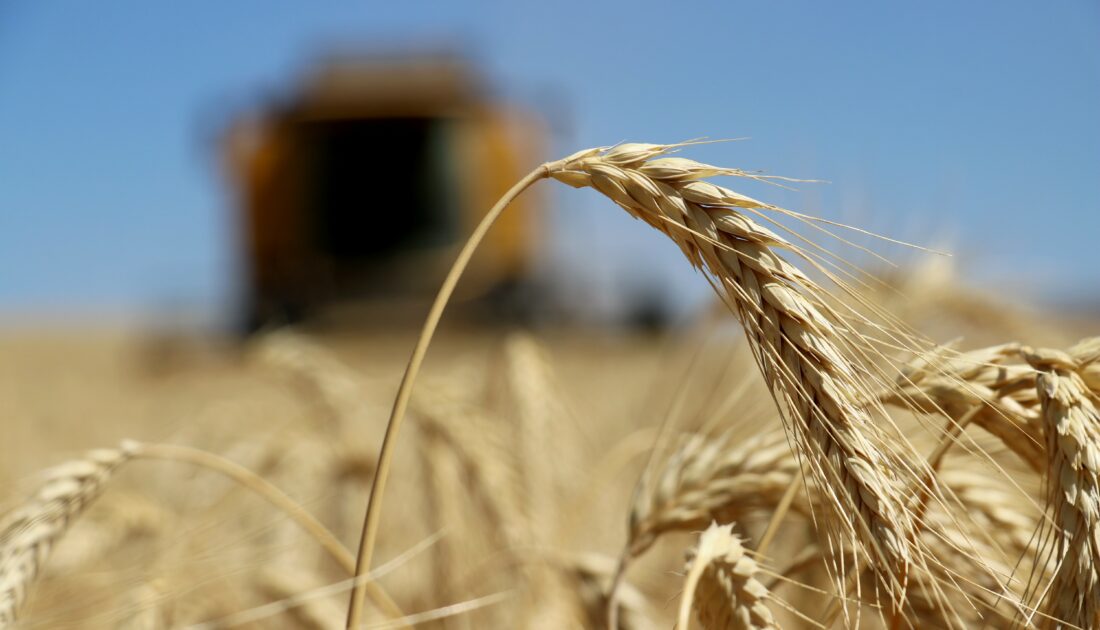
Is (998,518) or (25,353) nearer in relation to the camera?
(998,518)

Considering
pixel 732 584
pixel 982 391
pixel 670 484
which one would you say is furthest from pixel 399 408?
pixel 982 391

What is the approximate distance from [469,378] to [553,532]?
1.17m

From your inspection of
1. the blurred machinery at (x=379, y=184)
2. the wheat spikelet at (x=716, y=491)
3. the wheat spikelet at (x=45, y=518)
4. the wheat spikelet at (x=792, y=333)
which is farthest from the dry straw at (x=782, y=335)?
the blurred machinery at (x=379, y=184)

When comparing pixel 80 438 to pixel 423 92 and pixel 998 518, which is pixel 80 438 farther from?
pixel 423 92

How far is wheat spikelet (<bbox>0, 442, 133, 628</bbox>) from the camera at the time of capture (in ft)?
3.58

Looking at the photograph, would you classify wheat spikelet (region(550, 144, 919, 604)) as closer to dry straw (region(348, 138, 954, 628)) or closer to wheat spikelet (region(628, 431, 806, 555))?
dry straw (region(348, 138, 954, 628))

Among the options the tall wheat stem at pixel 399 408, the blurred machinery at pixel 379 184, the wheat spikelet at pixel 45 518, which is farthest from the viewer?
the blurred machinery at pixel 379 184

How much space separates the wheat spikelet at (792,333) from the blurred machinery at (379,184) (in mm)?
11575

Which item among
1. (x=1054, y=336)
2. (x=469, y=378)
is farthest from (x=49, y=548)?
(x=1054, y=336)

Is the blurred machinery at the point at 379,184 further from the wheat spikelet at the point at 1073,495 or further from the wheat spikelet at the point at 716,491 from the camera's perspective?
the wheat spikelet at the point at 1073,495

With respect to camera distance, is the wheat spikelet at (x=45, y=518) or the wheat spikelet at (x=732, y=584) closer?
the wheat spikelet at (x=732, y=584)

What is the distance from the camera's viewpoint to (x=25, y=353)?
16922 millimetres

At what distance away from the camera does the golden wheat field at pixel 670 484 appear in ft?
2.77

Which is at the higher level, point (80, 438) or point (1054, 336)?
point (1054, 336)
